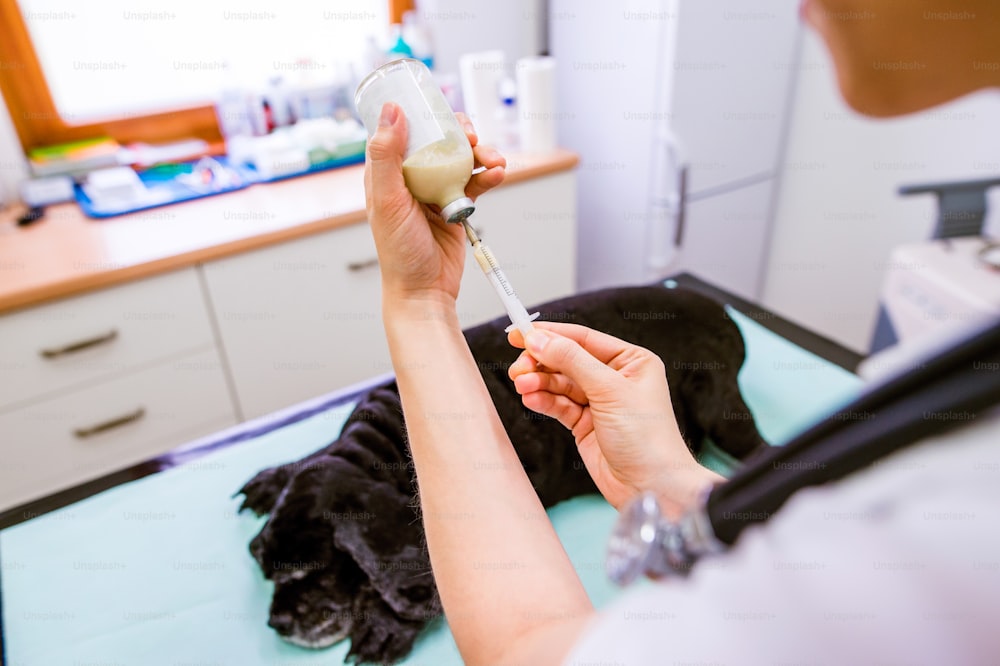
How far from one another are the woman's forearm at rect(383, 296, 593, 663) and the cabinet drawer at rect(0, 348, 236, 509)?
3.40ft

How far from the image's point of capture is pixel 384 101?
0.69 m

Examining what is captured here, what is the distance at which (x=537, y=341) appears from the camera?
2.29ft

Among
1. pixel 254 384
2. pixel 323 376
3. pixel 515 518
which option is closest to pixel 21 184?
pixel 254 384

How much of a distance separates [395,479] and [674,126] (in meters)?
1.45

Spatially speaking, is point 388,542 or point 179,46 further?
point 179,46

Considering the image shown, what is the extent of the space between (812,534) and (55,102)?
7.31 ft

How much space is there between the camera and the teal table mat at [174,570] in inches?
35.3

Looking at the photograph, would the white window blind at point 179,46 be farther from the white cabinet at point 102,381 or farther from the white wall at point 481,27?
the white cabinet at point 102,381

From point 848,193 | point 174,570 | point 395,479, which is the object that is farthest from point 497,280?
point 848,193

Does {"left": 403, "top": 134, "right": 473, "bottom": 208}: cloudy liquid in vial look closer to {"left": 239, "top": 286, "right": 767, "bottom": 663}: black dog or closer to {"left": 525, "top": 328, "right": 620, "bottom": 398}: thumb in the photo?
{"left": 525, "top": 328, "right": 620, "bottom": 398}: thumb

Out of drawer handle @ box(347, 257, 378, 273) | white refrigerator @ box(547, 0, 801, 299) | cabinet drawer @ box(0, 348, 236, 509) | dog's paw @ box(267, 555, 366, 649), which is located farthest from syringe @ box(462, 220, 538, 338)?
white refrigerator @ box(547, 0, 801, 299)

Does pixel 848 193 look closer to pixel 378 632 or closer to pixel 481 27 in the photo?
pixel 481 27

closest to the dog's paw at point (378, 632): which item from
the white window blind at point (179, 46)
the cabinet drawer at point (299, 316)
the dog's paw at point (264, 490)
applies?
the dog's paw at point (264, 490)

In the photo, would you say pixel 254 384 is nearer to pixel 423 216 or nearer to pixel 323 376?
pixel 323 376
